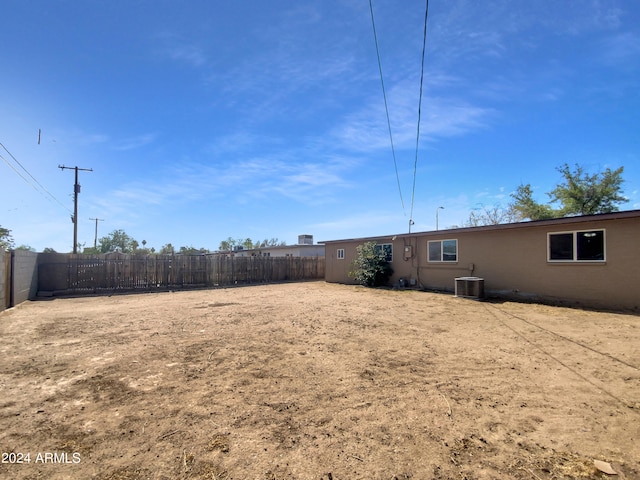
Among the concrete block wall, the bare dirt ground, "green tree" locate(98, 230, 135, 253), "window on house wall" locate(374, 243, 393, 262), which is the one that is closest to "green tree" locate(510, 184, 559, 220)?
"window on house wall" locate(374, 243, 393, 262)

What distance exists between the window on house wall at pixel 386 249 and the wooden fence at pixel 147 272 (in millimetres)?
6963

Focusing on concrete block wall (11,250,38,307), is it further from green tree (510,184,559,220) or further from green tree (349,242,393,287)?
green tree (510,184,559,220)

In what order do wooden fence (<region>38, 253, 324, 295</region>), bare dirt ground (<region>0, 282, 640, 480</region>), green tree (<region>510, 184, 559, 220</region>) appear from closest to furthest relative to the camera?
bare dirt ground (<region>0, 282, 640, 480</region>) < wooden fence (<region>38, 253, 324, 295</region>) < green tree (<region>510, 184, 559, 220</region>)

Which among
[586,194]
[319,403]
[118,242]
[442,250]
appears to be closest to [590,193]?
[586,194]

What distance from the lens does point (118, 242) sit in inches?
1834

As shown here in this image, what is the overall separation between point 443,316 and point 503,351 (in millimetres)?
3059

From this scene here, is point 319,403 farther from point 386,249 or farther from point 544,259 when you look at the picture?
point 386,249

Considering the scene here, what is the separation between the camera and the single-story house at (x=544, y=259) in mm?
8516

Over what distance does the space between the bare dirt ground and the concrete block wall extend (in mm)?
4841

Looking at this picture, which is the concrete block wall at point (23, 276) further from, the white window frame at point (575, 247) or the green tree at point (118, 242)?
the green tree at point (118, 242)

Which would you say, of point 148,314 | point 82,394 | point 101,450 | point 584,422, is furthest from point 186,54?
point 584,422

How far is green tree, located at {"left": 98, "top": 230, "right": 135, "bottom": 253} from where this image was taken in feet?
150

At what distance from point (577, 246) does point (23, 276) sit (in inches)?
697

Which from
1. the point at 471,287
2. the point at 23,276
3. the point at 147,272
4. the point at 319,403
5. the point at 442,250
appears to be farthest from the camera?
the point at 147,272
